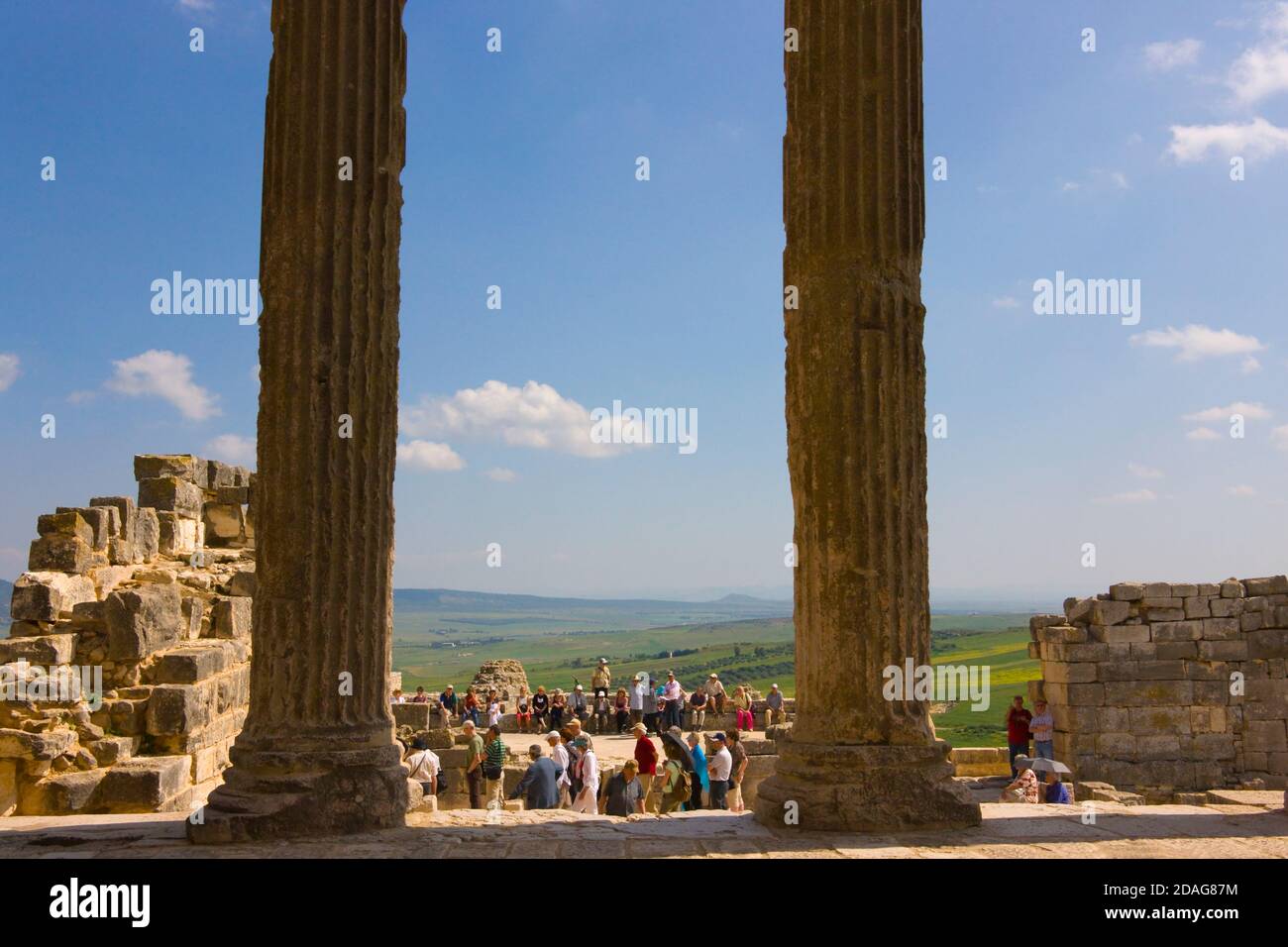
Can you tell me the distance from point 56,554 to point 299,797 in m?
6.38

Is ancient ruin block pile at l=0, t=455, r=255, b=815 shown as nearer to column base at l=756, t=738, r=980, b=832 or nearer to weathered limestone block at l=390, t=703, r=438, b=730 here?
column base at l=756, t=738, r=980, b=832

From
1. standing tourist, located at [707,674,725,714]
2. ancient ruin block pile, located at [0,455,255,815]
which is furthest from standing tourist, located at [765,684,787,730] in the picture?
ancient ruin block pile, located at [0,455,255,815]

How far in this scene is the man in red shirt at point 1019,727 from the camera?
17766 millimetres

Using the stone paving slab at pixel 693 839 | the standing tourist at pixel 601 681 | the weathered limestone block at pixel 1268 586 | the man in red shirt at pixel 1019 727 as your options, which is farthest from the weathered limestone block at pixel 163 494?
the weathered limestone block at pixel 1268 586

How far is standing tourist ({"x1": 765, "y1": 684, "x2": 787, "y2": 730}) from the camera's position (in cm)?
2531

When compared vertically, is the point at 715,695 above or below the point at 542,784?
below

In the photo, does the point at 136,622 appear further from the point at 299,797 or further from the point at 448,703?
the point at 448,703

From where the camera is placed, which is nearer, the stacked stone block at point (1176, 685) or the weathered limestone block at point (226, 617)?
the weathered limestone block at point (226, 617)

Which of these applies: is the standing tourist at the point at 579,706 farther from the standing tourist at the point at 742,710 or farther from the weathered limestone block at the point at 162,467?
the weathered limestone block at the point at 162,467

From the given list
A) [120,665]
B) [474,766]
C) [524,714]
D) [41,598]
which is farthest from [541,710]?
[41,598]

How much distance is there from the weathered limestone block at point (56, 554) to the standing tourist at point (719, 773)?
26.9ft

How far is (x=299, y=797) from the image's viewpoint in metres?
6.96

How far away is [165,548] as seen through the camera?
1423 centimetres
